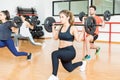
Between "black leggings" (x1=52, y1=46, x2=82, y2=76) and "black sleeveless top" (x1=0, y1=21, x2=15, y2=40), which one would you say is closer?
"black leggings" (x1=52, y1=46, x2=82, y2=76)

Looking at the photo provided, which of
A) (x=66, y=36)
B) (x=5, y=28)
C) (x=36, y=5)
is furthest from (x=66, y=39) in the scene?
(x=36, y=5)

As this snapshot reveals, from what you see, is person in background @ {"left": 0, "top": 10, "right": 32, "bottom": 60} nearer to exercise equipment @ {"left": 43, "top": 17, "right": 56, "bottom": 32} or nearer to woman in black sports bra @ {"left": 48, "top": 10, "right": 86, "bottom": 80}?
exercise equipment @ {"left": 43, "top": 17, "right": 56, "bottom": 32}

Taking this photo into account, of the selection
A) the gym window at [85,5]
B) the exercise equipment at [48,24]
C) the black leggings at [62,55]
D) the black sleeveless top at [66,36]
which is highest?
the gym window at [85,5]

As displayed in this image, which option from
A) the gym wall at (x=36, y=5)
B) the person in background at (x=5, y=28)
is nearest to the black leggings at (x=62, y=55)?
the person in background at (x=5, y=28)

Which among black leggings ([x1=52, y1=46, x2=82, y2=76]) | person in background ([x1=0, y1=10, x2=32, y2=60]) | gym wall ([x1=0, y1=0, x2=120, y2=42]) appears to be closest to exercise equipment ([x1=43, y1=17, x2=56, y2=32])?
black leggings ([x1=52, y1=46, x2=82, y2=76])

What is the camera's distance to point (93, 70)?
439cm

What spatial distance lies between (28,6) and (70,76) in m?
8.52

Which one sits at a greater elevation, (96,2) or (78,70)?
(96,2)

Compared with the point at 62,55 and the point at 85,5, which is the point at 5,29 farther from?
the point at 85,5

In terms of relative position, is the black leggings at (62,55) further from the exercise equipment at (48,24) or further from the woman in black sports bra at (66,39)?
the exercise equipment at (48,24)

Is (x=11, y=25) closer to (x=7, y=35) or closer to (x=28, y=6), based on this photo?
(x=7, y=35)

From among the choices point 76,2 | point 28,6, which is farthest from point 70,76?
point 28,6

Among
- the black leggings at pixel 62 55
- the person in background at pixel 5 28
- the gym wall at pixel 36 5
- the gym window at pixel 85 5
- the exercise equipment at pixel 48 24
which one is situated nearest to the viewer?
the black leggings at pixel 62 55

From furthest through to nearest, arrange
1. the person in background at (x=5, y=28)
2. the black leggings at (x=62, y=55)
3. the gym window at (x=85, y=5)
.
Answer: the gym window at (x=85, y=5) < the person in background at (x=5, y=28) < the black leggings at (x=62, y=55)
